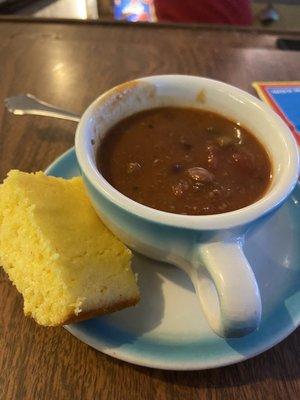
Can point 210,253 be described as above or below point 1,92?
above

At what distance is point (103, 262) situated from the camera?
2.78 ft

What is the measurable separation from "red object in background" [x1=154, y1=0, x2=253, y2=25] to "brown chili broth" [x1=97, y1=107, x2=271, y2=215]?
1662 millimetres

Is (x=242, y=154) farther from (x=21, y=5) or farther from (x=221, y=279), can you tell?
(x=21, y=5)

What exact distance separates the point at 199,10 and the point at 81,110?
142 centimetres

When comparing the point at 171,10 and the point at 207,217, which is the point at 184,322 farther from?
the point at 171,10

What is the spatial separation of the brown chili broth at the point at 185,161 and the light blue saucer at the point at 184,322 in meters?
0.12

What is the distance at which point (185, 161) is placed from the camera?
38.4 inches

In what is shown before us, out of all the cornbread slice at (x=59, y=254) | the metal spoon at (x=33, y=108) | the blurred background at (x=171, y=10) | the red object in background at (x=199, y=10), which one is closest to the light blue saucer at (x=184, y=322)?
the cornbread slice at (x=59, y=254)

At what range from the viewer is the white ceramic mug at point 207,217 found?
0.70 metres

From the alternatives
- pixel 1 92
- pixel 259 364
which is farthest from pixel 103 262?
pixel 1 92

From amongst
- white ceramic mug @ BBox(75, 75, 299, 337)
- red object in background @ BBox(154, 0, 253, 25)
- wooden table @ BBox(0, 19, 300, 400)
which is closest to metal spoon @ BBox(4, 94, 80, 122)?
wooden table @ BBox(0, 19, 300, 400)

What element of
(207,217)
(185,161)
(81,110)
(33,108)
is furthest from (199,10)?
(207,217)

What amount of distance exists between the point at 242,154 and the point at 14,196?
1.73ft

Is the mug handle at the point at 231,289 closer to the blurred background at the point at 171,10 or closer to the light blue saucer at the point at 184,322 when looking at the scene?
the light blue saucer at the point at 184,322
